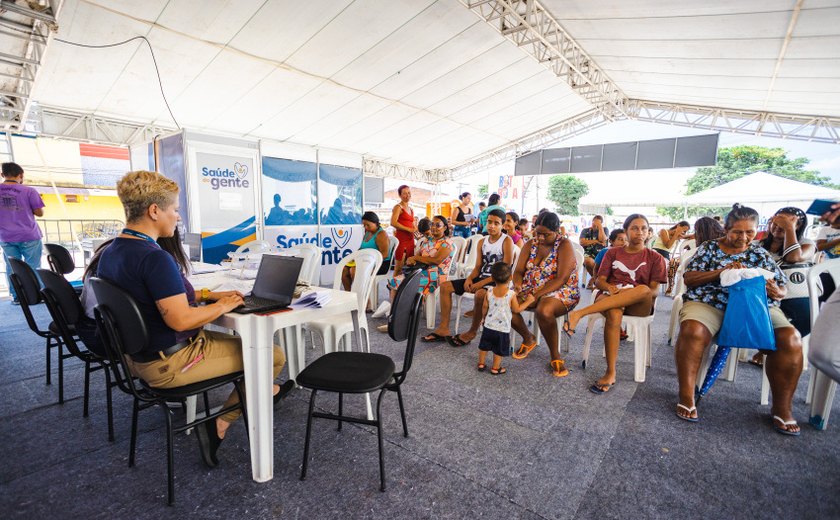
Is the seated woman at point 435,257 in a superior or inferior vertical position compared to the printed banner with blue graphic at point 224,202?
inferior

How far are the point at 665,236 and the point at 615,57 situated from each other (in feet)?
12.6

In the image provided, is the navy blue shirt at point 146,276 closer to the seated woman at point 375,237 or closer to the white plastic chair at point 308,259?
the white plastic chair at point 308,259

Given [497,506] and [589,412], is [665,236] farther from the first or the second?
[497,506]

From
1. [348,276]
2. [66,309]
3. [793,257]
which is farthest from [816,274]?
[66,309]

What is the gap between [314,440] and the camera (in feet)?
6.57

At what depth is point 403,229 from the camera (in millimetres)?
4949

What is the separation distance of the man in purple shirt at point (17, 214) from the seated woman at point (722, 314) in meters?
6.72

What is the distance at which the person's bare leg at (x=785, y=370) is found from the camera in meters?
2.16

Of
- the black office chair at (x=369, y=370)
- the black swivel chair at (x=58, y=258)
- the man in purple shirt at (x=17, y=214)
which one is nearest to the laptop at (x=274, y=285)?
the black office chair at (x=369, y=370)

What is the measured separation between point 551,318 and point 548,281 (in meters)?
0.37

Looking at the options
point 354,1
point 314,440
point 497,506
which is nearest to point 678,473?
point 497,506

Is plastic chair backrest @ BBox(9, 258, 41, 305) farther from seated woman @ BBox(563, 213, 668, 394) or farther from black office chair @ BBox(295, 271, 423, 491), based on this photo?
seated woman @ BBox(563, 213, 668, 394)

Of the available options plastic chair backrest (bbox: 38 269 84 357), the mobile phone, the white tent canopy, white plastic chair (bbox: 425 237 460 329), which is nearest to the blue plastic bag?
the mobile phone

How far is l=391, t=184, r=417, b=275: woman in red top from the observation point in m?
4.80
